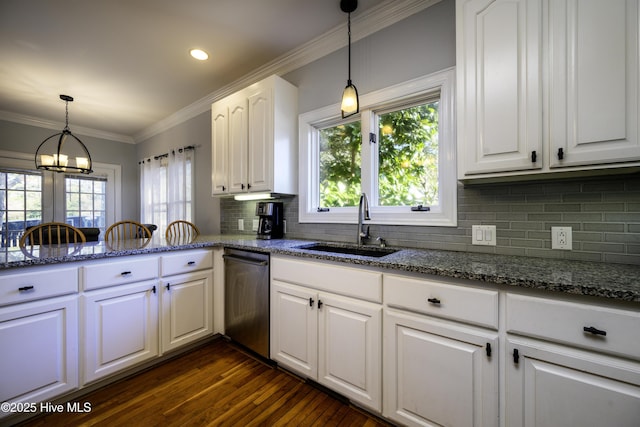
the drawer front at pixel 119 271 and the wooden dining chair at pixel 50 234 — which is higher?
the wooden dining chair at pixel 50 234

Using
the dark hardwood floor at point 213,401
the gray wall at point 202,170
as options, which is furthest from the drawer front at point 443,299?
the gray wall at point 202,170

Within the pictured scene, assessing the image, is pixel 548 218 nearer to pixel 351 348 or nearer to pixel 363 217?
pixel 363 217

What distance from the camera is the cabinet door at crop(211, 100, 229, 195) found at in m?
2.76

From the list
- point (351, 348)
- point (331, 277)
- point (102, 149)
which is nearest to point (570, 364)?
point (351, 348)

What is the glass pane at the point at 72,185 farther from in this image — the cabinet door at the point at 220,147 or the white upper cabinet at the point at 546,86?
the white upper cabinet at the point at 546,86

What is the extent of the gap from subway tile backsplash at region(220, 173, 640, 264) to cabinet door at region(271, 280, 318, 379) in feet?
2.64

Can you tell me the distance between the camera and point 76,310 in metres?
1.55

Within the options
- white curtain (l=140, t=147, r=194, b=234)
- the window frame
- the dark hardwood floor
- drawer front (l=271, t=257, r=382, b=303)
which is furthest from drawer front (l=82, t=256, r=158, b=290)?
the window frame

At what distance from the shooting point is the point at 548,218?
1410 millimetres

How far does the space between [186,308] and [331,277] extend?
128 cm

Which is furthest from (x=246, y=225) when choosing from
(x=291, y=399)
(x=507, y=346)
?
(x=507, y=346)

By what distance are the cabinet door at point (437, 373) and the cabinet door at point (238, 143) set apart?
6.20 feet

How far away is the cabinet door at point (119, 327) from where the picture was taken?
1.62 m

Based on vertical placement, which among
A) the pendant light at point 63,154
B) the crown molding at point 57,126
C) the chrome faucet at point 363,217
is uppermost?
the crown molding at point 57,126
